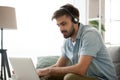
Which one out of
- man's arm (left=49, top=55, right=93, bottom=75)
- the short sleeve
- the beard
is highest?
the beard

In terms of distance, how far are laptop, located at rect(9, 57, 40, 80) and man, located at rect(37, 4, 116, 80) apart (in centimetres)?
18

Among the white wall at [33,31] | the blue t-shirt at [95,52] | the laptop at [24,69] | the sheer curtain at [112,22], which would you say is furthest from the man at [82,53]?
the white wall at [33,31]

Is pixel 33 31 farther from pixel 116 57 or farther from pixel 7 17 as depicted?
pixel 116 57

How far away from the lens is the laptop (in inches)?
67.8

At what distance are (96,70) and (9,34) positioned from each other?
80.4 inches

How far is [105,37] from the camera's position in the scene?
122 inches

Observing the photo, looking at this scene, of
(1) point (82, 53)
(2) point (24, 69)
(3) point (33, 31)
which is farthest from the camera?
(3) point (33, 31)

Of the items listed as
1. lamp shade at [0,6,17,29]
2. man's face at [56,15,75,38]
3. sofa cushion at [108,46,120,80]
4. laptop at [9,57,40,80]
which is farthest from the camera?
lamp shade at [0,6,17,29]

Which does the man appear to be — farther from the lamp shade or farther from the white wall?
the white wall

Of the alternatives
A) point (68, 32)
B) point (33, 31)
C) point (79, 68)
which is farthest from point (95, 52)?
point (33, 31)

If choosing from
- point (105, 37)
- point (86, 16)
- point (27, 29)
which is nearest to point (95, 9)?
point (86, 16)

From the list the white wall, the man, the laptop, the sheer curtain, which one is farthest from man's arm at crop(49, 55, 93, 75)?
the white wall

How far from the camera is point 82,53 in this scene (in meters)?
1.87

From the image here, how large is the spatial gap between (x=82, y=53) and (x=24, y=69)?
1.53 ft
